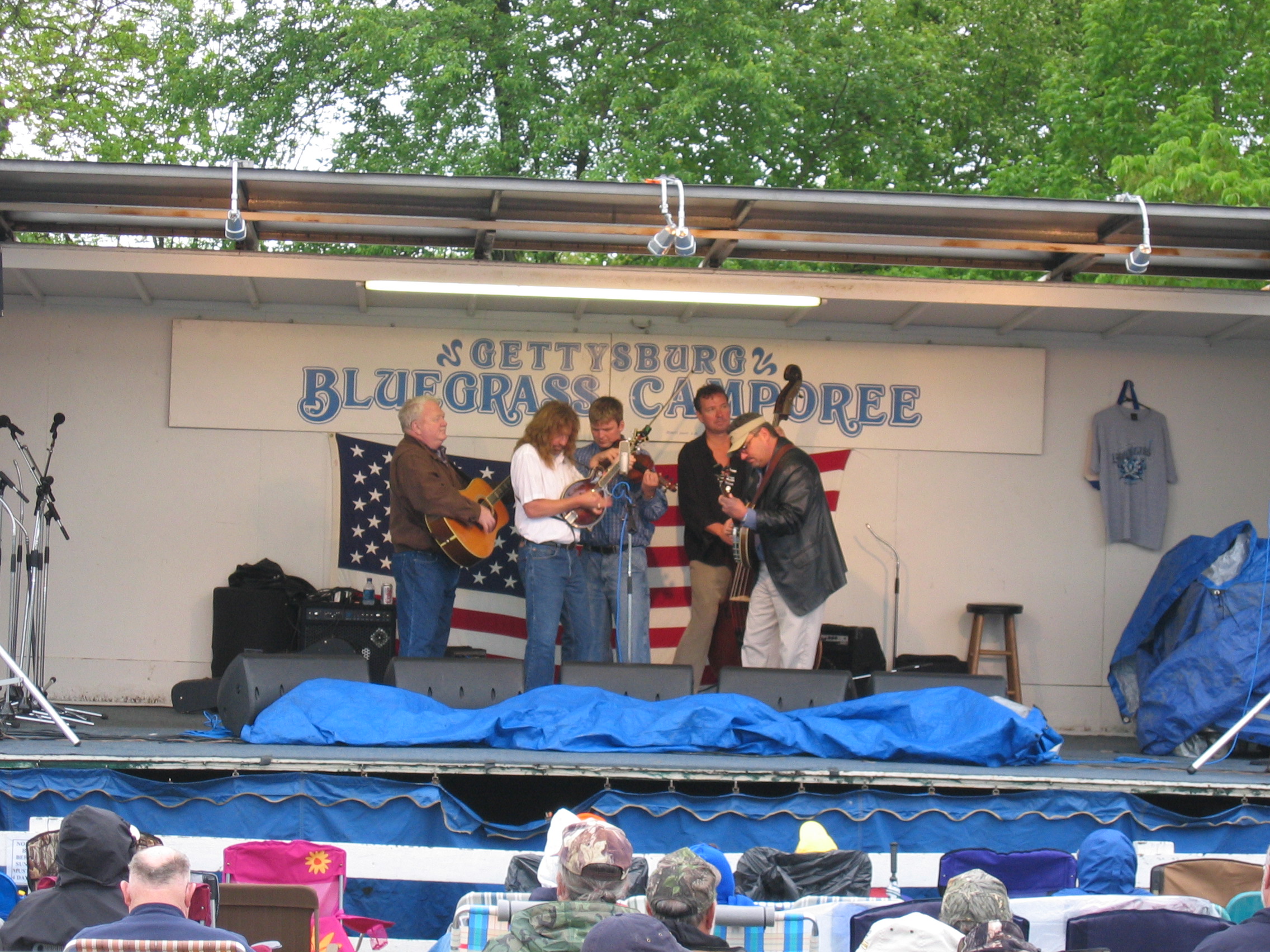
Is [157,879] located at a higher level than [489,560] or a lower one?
lower

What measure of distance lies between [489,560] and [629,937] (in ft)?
19.5

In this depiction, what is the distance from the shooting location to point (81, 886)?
3.30 meters

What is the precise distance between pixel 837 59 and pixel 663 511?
12.4m

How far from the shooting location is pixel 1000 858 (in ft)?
14.3

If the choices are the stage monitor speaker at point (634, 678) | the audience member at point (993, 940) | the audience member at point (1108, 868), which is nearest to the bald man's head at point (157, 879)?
the audience member at point (993, 940)

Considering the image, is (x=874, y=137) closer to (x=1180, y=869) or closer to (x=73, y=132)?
(x=73, y=132)

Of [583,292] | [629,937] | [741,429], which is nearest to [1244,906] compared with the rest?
[629,937]

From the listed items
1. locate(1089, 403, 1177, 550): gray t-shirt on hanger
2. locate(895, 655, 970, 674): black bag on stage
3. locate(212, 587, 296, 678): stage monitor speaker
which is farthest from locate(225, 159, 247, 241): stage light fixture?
locate(1089, 403, 1177, 550): gray t-shirt on hanger

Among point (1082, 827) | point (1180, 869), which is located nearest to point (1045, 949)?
point (1180, 869)

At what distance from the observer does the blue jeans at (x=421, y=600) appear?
23.7 ft

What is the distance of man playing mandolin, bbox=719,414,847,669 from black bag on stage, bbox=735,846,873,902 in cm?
285

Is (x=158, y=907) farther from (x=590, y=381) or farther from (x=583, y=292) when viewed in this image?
(x=590, y=381)

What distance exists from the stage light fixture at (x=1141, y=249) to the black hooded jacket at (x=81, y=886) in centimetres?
502

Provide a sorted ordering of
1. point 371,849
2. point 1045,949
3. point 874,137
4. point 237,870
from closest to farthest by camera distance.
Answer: point 1045,949, point 237,870, point 371,849, point 874,137
